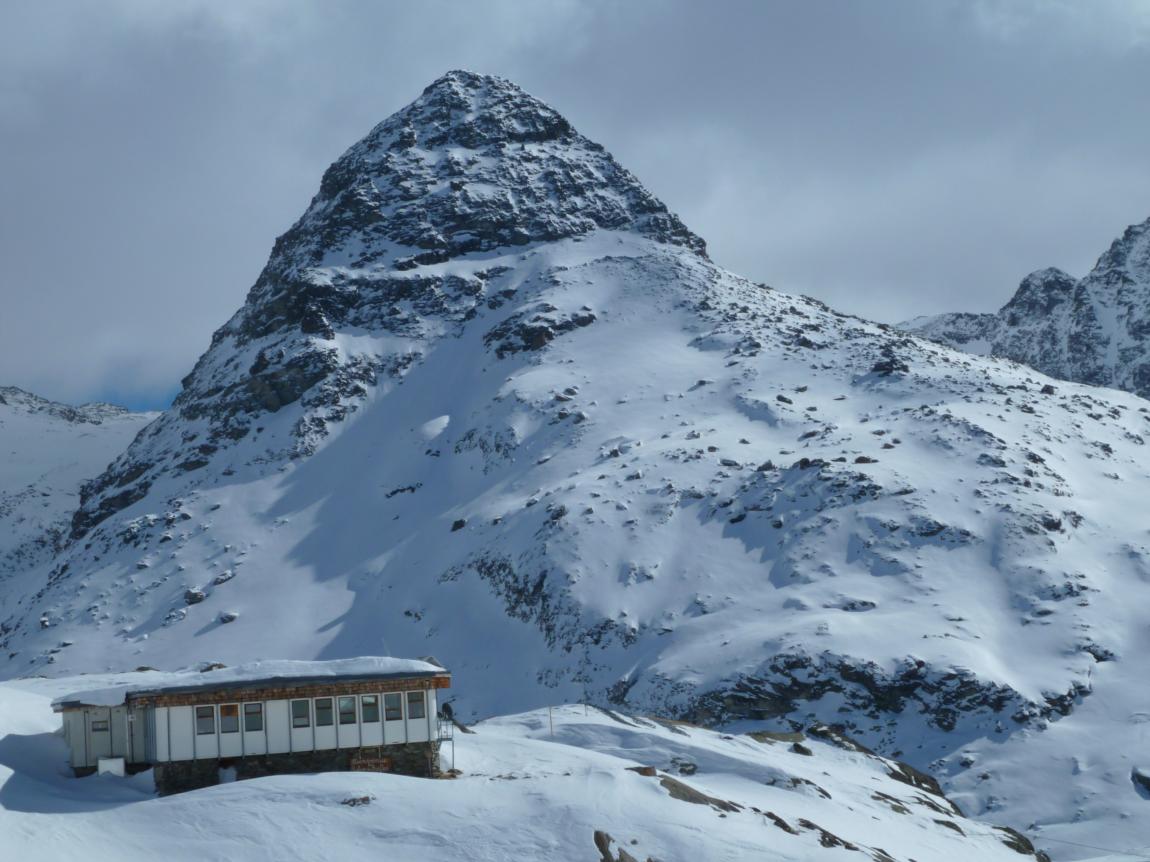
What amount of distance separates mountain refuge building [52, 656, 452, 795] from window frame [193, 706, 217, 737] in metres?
0.03

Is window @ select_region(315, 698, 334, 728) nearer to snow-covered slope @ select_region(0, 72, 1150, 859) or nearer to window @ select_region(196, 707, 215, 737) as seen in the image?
window @ select_region(196, 707, 215, 737)

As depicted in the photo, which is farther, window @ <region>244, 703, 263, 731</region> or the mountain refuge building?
window @ <region>244, 703, 263, 731</region>

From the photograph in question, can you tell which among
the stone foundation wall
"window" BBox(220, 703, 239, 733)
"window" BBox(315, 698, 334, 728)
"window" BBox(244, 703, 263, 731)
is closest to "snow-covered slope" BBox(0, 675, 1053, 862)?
the stone foundation wall

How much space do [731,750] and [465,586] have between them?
4909cm

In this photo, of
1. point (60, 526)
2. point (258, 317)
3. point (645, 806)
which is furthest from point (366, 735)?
point (60, 526)

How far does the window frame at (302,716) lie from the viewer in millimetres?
37562

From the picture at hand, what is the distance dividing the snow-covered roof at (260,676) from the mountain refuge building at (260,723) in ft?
0.10

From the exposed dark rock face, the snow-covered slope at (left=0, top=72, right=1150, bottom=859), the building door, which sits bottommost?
A: the building door

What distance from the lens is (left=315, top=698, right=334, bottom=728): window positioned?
37.8 meters

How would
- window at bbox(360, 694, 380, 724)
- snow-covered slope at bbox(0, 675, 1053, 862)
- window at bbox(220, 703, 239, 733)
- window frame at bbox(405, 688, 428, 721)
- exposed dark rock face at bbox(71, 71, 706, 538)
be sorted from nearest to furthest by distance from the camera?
snow-covered slope at bbox(0, 675, 1053, 862)
window at bbox(220, 703, 239, 733)
window at bbox(360, 694, 380, 724)
window frame at bbox(405, 688, 428, 721)
exposed dark rock face at bbox(71, 71, 706, 538)

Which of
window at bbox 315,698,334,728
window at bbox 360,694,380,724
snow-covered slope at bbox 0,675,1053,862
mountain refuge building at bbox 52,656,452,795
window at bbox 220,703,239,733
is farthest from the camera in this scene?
window at bbox 360,694,380,724

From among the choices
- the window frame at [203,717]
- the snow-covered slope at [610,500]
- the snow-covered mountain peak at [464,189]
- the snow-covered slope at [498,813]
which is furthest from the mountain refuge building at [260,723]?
the snow-covered mountain peak at [464,189]

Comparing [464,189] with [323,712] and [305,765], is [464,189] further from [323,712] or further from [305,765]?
[305,765]

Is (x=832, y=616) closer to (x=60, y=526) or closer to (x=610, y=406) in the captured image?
(x=610, y=406)
